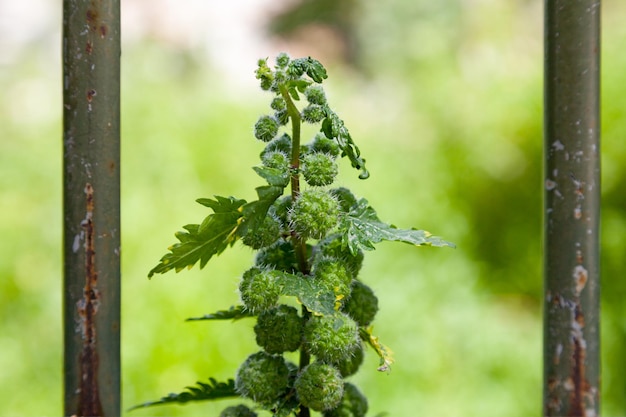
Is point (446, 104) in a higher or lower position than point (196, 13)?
lower

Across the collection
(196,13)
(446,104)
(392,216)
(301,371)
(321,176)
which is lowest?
(301,371)

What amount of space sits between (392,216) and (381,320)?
12.4 inches

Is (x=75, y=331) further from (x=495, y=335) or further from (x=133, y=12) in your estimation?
(x=133, y=12)

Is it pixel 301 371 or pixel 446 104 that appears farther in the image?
pixel 446 104

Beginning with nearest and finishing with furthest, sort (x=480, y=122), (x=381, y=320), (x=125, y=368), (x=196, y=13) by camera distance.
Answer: (x=125, y=368) < (x=381, y=320) < (x=480, y=122) < (x=196, y=13)

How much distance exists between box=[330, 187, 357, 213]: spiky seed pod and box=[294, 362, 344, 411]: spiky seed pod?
0.14 meters

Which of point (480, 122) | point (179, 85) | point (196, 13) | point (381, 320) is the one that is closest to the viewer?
point (381, 320)

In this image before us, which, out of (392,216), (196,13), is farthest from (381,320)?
(196,13)

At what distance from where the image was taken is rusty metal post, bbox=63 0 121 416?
1.90 ft

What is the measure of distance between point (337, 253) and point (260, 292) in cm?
8

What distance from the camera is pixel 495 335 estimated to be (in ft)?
6.58

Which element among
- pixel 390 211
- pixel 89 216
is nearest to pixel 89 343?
pixel 89 216

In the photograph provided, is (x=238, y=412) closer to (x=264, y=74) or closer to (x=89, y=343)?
(x=89, y=343)

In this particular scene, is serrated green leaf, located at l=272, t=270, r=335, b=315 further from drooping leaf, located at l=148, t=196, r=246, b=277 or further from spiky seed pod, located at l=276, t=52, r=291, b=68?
spiky seed pod, located at l=276, t=52, r=291, b=68
